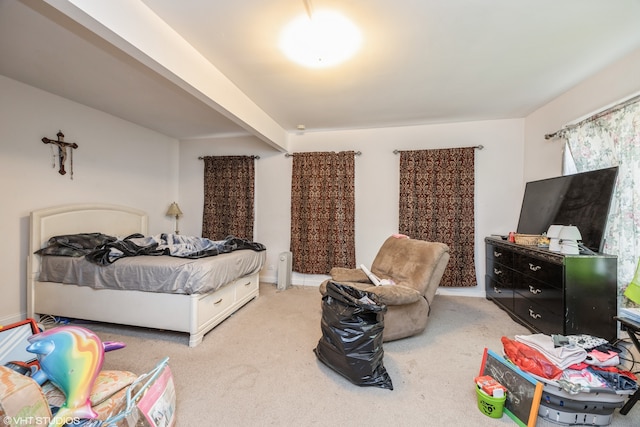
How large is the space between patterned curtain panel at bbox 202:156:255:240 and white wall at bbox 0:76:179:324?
0.87 metres

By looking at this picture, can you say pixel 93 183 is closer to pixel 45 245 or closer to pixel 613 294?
pixel 45 245

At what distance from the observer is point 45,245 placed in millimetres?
2680

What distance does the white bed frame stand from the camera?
230 centimetres

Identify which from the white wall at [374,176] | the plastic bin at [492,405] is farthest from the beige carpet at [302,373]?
the white wall at [374,176]

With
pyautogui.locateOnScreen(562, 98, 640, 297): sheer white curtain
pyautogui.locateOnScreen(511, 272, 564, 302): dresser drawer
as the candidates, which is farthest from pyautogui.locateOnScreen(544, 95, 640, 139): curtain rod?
pyautogui.locateOnScreen(511, 272, 564, 302): dresser drawer

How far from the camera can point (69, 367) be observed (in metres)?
1.20

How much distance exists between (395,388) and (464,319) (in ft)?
5.03

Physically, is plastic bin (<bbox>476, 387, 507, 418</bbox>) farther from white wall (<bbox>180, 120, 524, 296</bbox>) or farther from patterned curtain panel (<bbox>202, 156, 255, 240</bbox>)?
patterned curtain panel (<bbox>202, 156, 255, 240</bbox>)

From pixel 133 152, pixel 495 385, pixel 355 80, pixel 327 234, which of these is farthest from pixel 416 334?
pixel 133 152

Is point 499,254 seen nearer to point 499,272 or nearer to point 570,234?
point 499,272

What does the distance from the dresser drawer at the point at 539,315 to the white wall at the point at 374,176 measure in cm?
93

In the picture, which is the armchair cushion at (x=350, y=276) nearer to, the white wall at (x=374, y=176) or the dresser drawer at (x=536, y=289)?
the white wall at (x=374, y=176)

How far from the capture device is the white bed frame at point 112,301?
A: 90.4 inches

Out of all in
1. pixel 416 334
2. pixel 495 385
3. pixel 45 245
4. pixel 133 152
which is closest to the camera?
pixel 495 385
